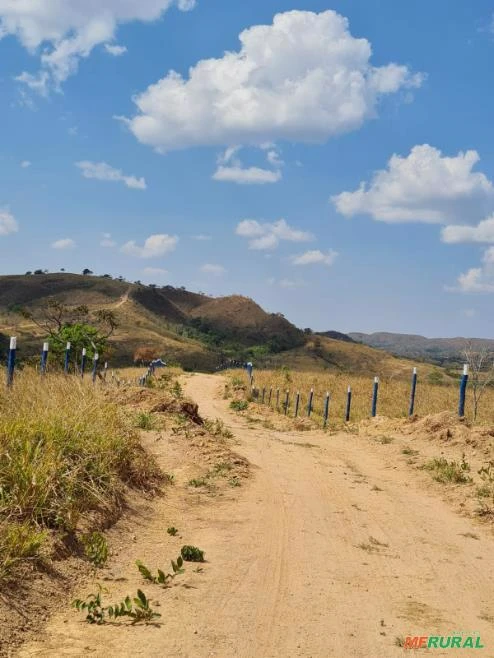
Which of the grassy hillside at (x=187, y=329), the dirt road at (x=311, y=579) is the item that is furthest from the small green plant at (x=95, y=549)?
the grassy hillside at (x=187, y=329)

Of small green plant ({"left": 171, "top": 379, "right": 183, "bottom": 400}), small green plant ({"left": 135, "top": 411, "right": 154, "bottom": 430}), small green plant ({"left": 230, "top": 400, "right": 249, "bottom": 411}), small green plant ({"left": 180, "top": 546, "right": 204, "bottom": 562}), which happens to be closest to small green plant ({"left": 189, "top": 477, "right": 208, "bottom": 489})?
small green plant ({"left": 135, "top": 411, "right": 154, "bottom": 430})

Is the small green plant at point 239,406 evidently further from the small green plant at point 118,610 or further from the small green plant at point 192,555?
the small green plant at point 118,610

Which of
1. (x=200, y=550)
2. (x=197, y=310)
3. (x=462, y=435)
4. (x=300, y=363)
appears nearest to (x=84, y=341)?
(x=462, y=435)

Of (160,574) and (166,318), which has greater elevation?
(166,318)

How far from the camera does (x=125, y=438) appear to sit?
795 centimetres

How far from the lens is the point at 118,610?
14.7 feet

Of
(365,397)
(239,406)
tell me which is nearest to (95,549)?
(239,406)

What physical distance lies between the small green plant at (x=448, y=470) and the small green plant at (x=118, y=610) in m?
6.95

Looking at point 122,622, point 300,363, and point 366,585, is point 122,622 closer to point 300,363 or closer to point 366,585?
point 366,585

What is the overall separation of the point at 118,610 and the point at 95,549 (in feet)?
3.87

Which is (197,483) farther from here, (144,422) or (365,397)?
(365,397)

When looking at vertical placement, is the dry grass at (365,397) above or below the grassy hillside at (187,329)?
below

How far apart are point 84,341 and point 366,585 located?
28.7 meters

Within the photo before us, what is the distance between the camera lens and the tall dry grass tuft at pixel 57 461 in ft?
17.2
